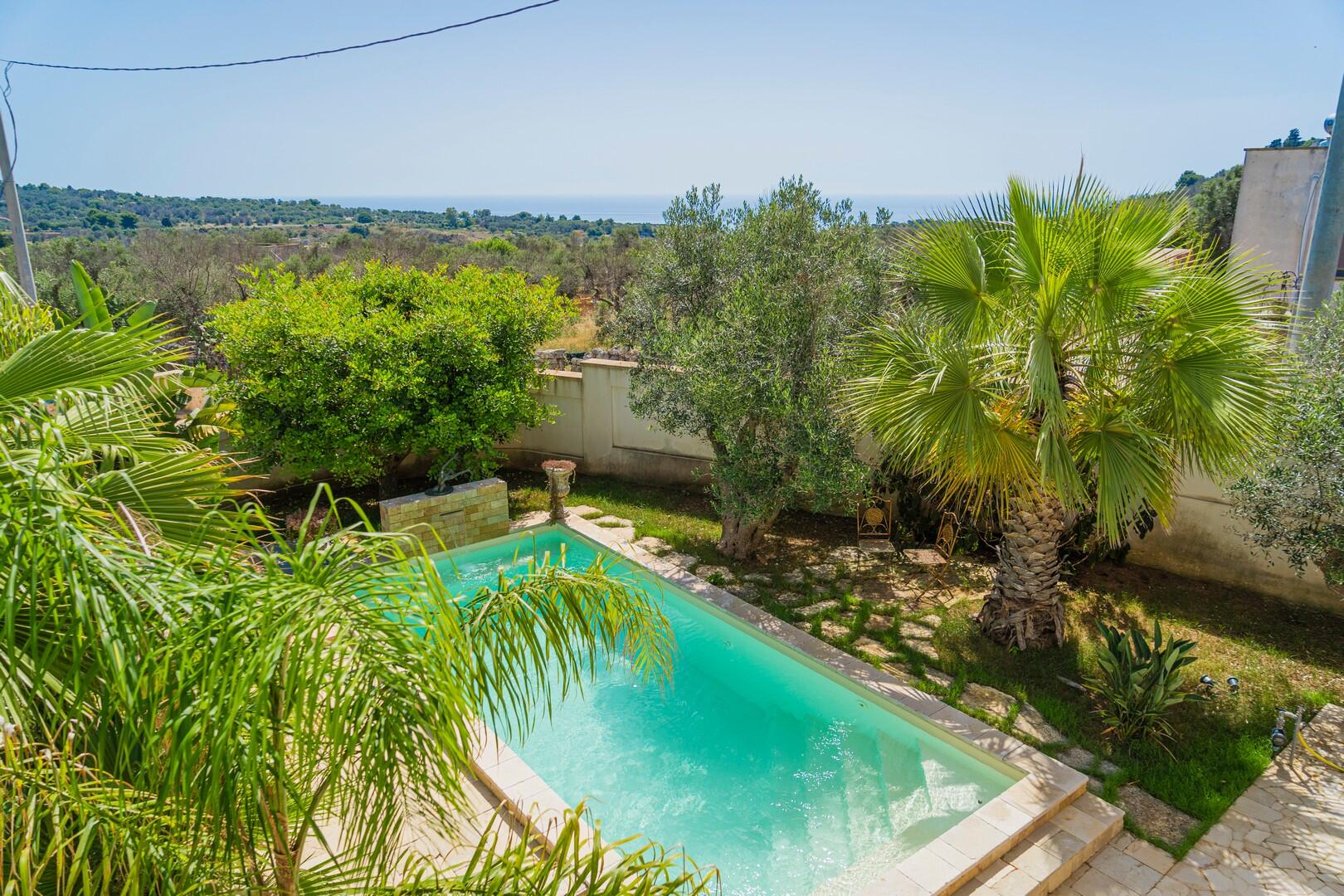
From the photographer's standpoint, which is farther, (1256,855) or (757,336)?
(757,336)

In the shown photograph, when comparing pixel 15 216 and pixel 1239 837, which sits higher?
pixel 15 216

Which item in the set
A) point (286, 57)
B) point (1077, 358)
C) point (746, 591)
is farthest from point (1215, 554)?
point (286, 57)

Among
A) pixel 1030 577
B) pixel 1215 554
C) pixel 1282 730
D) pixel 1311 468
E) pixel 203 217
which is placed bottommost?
pixel 1282 730

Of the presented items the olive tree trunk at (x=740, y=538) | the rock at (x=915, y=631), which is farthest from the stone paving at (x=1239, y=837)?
the olive tree trunk at (x=740, y=538)

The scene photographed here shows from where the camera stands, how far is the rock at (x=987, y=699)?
651 cm

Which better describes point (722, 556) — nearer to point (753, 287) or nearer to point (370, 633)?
point (753, 287)

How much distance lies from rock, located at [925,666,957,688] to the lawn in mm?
66

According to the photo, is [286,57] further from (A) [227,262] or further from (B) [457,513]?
(A) [227,262]

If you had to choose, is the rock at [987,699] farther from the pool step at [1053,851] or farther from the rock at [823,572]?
the rock at [823,572]

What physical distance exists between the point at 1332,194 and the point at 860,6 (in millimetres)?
6384

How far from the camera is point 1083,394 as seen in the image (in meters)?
6.44

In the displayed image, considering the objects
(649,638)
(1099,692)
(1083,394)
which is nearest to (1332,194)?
(1083,394)

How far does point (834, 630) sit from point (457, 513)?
5.31m

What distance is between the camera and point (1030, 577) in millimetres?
7250
